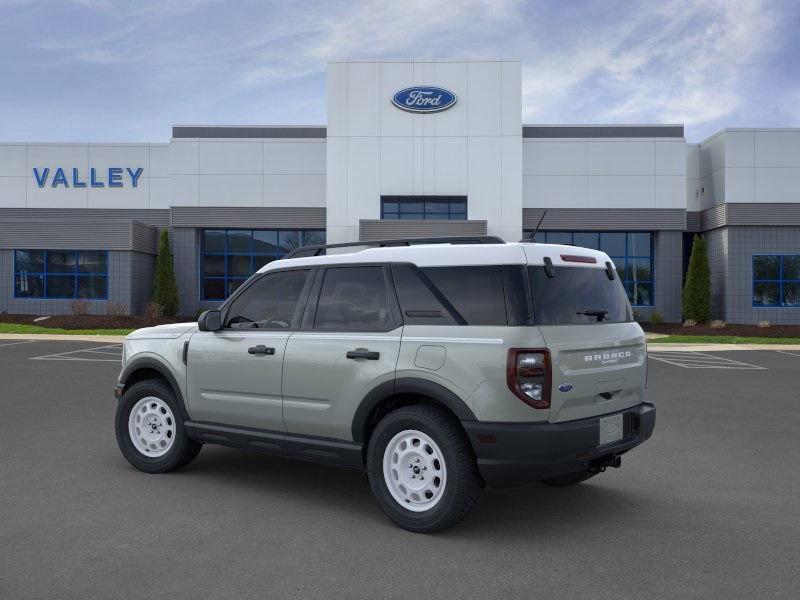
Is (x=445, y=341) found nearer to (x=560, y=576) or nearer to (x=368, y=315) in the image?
(x=368, y=315)

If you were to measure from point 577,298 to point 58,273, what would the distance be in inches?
1198

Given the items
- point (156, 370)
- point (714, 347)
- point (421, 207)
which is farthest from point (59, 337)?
point (714, 347)

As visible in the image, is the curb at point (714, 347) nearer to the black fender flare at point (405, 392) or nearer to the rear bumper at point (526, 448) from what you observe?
the rear bumper at point (526, 448)

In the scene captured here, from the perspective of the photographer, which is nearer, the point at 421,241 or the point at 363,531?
the point at 363,531

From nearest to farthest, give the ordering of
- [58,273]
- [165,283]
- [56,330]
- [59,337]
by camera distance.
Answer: [59,337] < [56,330] < [165,283] < [58,273]

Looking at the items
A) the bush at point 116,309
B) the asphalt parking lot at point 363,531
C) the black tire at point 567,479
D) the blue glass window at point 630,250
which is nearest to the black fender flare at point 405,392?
the asphalt parking lot at point 363,531

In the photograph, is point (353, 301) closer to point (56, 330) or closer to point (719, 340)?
point (719, 340)

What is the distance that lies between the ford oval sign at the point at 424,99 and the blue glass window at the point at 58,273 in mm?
14114

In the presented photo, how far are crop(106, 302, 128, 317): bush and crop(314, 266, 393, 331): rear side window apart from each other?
25.8 metres

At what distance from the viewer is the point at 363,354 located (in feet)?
16.4

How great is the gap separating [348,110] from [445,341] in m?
25.7

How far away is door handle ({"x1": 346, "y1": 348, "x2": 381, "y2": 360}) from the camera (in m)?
4.94

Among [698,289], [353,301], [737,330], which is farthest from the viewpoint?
[698,289]

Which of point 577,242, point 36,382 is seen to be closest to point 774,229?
point 577,242
